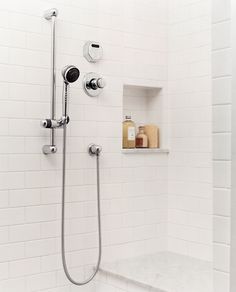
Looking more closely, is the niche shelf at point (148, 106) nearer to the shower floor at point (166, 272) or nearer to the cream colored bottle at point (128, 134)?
the cream colored bottle at point (128, 134)

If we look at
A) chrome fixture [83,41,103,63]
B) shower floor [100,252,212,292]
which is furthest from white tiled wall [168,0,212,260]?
chrome fixture [83,41,103,63]

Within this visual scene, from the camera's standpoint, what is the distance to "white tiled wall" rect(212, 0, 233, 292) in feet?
4.55

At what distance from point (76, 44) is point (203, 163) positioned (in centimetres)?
109

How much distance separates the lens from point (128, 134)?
114 inches

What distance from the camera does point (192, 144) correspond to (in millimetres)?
2896

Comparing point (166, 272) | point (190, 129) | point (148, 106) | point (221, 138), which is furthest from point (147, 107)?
point (221, 138)

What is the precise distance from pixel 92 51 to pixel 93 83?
0.20m

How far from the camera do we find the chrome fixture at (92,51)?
268 cm

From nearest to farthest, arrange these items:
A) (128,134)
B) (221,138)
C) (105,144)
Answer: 1. (221,138)
2. (105,144)
3. (128,134)

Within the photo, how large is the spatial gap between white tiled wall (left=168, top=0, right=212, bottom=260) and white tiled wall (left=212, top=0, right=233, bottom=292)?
1361mm

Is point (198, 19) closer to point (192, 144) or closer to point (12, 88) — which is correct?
point (192, 144)

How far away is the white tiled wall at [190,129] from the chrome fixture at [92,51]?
1.88ft

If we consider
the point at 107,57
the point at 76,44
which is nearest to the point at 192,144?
the point at 107,57

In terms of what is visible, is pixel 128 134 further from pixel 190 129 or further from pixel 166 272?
pixel 166 272
